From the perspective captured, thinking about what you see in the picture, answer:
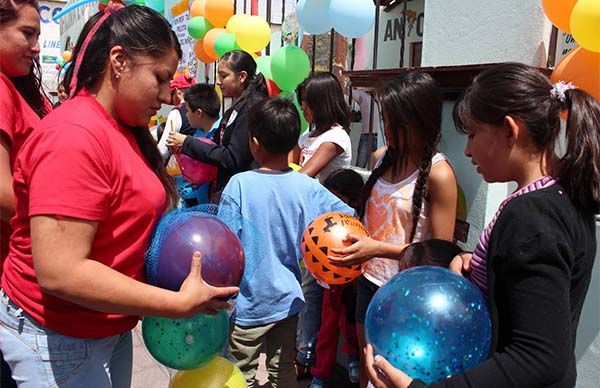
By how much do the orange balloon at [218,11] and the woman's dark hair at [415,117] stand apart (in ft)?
13.7

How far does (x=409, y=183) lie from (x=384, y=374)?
1.11 meters

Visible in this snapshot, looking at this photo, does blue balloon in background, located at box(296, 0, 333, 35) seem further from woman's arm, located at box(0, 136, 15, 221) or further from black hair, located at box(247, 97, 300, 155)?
woman's arm, located at box(0, 136, 15, 221)

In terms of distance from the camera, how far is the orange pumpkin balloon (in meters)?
2.14

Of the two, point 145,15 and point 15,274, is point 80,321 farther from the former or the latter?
point 145,15

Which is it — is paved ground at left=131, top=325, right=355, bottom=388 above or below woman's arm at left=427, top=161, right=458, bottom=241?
below

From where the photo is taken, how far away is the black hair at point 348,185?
3.23 m

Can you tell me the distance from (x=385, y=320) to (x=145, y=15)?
1.08m

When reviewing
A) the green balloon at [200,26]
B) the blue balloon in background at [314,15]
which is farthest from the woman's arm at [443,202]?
the green balloon at [200,26]

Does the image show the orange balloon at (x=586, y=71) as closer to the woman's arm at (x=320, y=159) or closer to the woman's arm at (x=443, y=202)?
the woman's arm at (x=443, y=202)

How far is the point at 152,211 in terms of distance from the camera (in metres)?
1.46

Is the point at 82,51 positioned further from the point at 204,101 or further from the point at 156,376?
the point at 204,101

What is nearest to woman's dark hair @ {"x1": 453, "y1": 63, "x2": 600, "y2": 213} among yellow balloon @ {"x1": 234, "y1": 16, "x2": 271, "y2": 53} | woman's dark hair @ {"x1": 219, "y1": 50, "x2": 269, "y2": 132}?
woman's dark hair @ {"x1": 219, "y1": 50, "x2": 269, "y2": 132}

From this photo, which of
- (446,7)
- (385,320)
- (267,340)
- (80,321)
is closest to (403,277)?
(385,320)

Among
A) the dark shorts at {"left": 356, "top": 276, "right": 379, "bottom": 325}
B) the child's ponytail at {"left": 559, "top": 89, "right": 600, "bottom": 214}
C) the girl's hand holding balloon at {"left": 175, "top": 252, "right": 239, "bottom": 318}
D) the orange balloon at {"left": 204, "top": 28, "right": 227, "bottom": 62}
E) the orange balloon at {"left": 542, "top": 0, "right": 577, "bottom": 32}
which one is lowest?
the dark shorts at {"left": 356, "top": 276, "right": 379, "bottom": 325}
